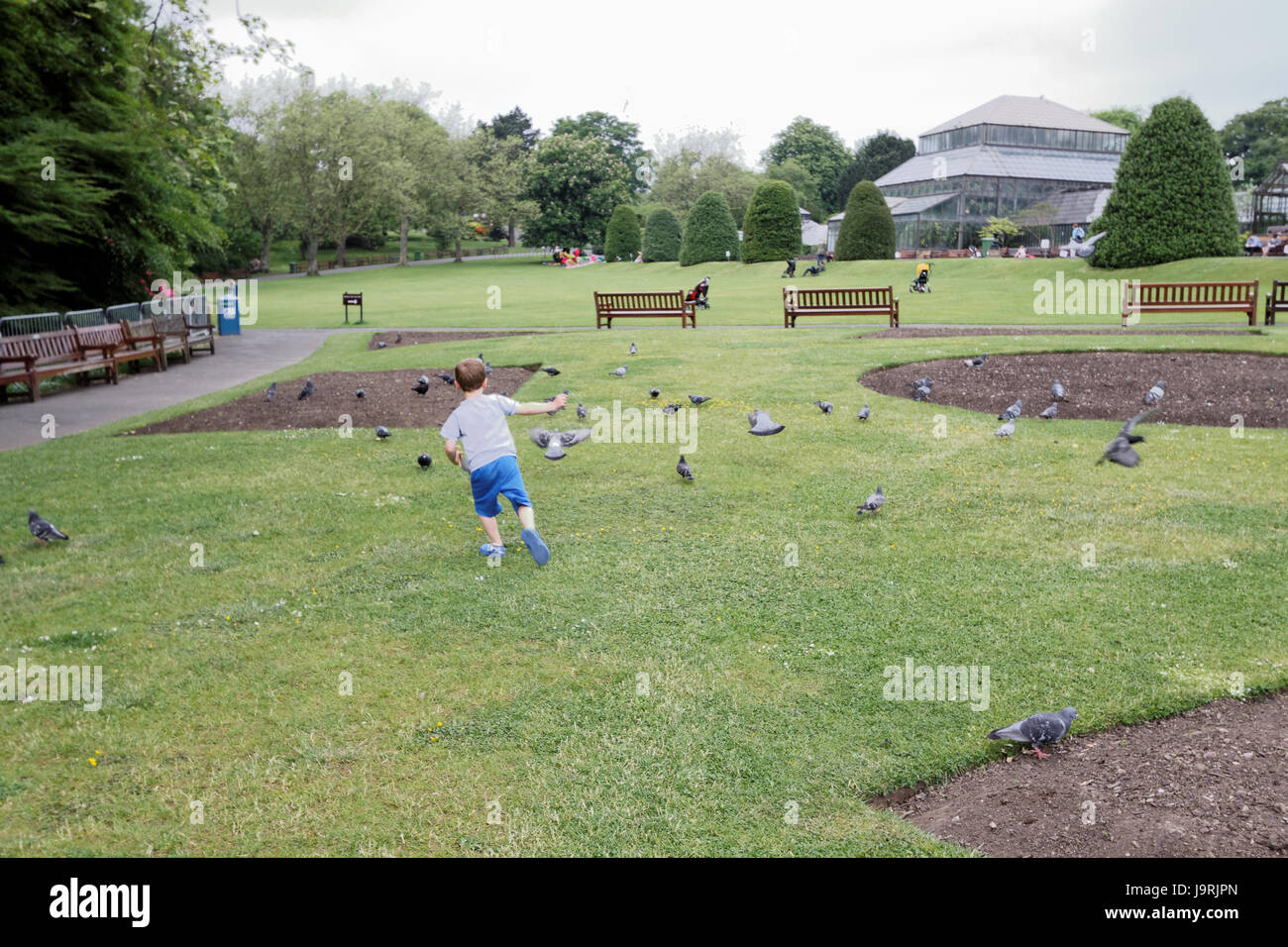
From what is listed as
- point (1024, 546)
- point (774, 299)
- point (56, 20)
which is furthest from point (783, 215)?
point (1024, 546)

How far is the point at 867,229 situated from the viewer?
45281mm

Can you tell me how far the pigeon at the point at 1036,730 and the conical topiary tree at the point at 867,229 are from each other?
1723 inches

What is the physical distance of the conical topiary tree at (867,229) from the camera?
4534 centimetres

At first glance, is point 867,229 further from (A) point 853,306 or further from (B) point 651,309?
(B) point 651,309

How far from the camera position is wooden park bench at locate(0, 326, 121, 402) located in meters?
16.1

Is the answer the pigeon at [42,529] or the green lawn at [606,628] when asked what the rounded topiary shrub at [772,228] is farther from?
the pigeon at [42,529]

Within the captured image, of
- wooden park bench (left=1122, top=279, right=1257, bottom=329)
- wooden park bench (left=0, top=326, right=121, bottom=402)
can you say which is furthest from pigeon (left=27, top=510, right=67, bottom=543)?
wooden park bench (left=1122, top=279, right=1257, bottom=329)

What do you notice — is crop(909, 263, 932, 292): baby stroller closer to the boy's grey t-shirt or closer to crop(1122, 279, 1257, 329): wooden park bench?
crop(1122, 279, 1257, 329): wooden park bench

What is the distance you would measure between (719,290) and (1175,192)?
17097mm

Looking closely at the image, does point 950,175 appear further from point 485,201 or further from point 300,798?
point 300,798

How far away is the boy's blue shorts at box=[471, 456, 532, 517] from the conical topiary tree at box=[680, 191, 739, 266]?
A: 48258 millimetres

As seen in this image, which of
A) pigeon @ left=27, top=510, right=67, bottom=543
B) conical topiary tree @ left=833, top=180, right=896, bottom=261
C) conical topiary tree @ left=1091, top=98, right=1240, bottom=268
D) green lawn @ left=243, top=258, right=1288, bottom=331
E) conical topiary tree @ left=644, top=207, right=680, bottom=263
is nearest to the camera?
pigeon @ left=27, top=510, right=67, bottom=543

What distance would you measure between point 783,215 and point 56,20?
125ft

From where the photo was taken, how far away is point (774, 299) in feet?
110
